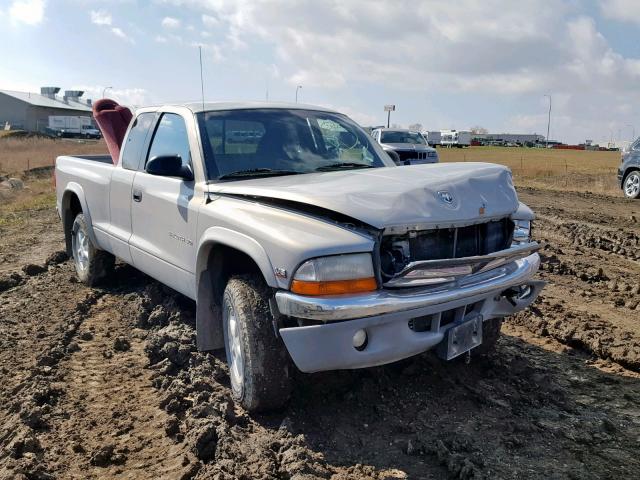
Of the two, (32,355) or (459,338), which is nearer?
(459,338)

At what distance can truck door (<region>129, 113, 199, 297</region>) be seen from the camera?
4301 millimetres

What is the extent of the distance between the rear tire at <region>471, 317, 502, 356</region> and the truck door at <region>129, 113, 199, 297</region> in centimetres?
210

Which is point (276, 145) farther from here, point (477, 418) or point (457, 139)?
point (457, 139)

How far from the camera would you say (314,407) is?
3799 millimetres

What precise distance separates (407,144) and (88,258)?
1388 cm

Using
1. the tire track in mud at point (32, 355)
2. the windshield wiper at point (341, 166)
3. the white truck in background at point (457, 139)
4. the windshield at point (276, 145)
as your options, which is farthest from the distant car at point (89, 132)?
the windshield wiper at point (341, 166)

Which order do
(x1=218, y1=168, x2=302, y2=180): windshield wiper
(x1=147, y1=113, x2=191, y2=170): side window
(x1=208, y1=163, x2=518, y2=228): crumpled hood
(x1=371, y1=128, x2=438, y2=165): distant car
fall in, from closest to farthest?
(x1=208, y1=163, x2=518, y2=228): crumpled hood → (x1=218, y1=168, x2=302, y2=180): windshield wiper → (x1=147, y1=113, x2=191, y2=170): side window → (x1=371, y1=128, x2=438, y2=165): distant car

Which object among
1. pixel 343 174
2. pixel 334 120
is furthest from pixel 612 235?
pixel 343 174

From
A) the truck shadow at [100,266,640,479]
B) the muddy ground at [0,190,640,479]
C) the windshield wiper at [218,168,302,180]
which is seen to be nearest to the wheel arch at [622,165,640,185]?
the muddy ground at [0,190,640,479]

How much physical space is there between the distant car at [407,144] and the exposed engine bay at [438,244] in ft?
46.7

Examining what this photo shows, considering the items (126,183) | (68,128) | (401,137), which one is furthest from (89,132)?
(126,183)

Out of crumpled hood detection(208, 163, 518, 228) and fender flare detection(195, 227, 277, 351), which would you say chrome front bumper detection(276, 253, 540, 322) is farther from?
fender flare detection(195, 227, 277, 351)

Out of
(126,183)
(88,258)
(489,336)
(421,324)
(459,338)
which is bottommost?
(489,336)

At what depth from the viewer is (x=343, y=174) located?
4125mm
